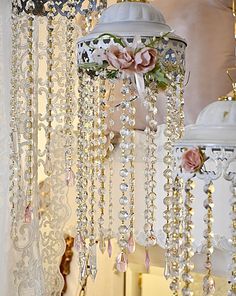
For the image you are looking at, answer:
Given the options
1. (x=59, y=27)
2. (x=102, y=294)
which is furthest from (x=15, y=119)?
(x=102, y=294)

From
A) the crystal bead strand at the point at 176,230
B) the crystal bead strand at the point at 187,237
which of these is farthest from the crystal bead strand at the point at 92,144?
the crystal bead strand at the point at 187,237

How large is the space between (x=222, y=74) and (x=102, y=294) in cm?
90

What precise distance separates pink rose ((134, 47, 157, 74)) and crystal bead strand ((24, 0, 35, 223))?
59 cm

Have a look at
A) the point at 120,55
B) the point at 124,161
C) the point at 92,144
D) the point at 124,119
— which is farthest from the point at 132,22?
the point at 92,144

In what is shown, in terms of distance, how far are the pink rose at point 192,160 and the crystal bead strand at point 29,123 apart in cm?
60

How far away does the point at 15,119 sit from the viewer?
60.2 inches

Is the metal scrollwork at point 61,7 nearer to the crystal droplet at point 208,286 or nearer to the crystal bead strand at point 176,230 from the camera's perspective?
the crystal bead strand at point 176,230

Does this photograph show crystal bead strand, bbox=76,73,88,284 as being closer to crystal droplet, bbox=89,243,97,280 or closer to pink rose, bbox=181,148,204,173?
crystal droplet, bbox=89,243,97,280

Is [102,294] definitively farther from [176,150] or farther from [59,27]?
[176,150]

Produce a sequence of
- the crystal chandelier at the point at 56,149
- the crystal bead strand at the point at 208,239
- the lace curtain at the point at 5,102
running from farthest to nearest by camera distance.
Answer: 1. the lace curtain at the point at 5,102
2. the crystal chandelier at the point at 56,149
3. the crystal bead strand at the point at 208,239

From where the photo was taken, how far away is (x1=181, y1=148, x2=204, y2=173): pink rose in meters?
1.01

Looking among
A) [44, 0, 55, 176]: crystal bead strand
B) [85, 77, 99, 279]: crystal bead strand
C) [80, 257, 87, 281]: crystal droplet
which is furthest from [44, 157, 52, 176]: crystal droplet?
[80, 257, 87, 281]: crystal droplet

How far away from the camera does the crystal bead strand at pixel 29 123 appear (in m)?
1.52

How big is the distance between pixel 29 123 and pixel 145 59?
613 mm
